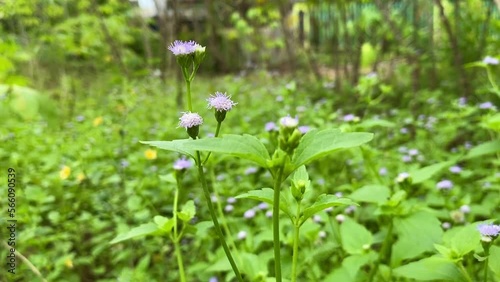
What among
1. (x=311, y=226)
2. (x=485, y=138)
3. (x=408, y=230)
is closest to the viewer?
(x=408, y=230)

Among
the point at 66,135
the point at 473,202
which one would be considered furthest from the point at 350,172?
the point at 66,135

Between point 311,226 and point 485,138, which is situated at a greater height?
point 485,138

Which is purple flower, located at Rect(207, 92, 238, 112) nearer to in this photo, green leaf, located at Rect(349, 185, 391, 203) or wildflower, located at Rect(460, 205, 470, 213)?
green leaf, located at Rect(349, 185, 391, 203)

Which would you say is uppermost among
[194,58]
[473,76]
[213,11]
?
[213,11]

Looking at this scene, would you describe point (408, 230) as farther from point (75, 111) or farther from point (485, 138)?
point (75, 111)

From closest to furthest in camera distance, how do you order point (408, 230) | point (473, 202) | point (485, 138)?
point (408, 230), point (473, 202), point (485, 138)

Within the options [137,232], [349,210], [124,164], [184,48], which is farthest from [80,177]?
[184,48]

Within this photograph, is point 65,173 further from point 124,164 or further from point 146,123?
point 146,123
